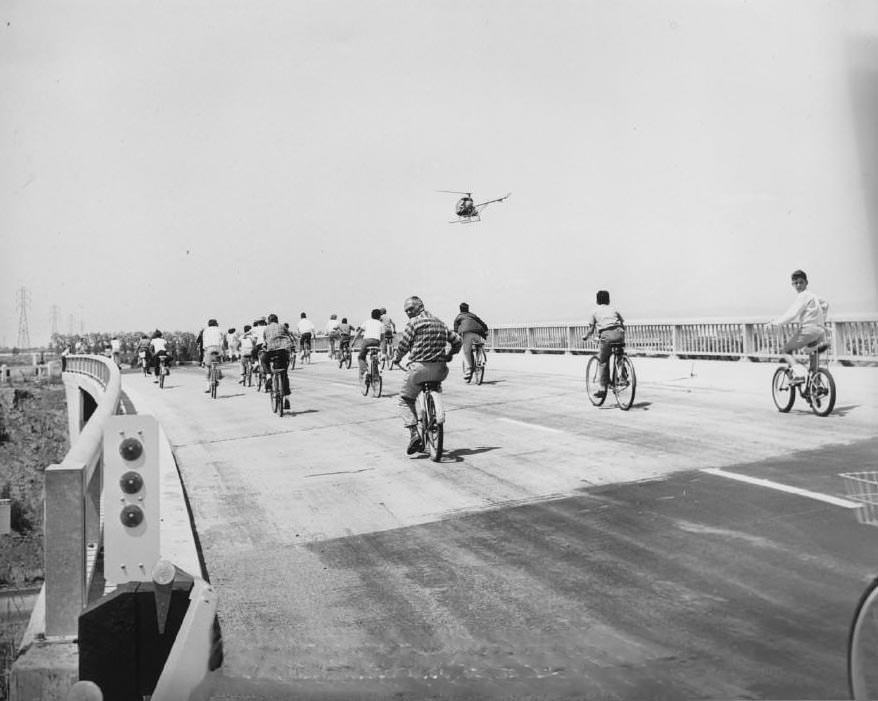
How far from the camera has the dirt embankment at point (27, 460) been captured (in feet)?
149

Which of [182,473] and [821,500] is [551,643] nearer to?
[821,500]

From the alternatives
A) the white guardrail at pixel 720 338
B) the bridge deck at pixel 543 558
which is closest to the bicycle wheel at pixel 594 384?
the white guardrail at pixel 720 338

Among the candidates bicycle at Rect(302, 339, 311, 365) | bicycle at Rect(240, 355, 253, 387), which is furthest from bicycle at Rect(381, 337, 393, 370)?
bicycle at Rect(302, 339, 311, 365)

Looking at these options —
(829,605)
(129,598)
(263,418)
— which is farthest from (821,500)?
(263,418)

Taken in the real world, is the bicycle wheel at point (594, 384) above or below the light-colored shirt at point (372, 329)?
below

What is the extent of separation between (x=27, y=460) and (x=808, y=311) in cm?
7738

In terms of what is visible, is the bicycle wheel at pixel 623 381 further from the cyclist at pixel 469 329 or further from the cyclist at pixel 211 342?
the cyclist at pixel 211 342

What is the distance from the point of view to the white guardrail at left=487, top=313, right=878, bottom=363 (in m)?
19.3

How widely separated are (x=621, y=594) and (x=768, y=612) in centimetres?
98

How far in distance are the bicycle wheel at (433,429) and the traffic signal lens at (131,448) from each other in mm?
6767

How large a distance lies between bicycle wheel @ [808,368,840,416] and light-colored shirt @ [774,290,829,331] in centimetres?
89

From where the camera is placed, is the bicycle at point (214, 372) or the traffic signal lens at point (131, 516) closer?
the traffic signal lens at point (131, 516)

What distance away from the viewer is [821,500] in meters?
8.30

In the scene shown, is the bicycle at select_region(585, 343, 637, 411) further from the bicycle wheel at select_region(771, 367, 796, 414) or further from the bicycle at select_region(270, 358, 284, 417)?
the bicycle at select_region(270, 358, 284, 417)
